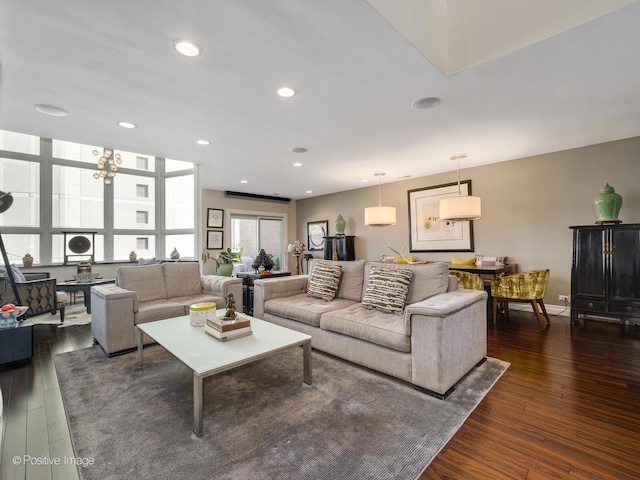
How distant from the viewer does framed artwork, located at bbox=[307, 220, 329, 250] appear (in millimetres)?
7663

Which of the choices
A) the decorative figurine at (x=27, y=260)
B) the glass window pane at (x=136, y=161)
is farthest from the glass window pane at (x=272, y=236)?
the decorative figurine at (x=27, y=260)

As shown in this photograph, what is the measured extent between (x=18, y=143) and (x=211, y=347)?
19.6 ft

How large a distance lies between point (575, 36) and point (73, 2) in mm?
2858

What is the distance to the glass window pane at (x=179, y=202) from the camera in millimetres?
5233

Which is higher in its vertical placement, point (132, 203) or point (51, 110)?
point (51, 110)

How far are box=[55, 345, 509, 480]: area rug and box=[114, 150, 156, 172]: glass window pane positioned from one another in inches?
187

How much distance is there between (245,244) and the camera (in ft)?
24.8

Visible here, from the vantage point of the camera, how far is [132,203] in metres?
6.10

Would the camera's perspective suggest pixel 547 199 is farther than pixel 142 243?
No

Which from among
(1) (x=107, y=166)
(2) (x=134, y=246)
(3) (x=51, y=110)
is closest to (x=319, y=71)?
(3) (x=51, y=110)

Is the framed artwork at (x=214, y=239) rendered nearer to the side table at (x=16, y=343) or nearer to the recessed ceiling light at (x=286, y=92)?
the side table at (x=16, y=343)

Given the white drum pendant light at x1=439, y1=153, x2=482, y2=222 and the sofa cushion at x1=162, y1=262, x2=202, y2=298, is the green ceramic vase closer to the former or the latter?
the white drum pendant light at x1=439, y1=153, x2=482, y2=222

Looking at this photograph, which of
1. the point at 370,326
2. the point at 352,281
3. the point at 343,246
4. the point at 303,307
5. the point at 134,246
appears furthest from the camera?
the point at 343,246

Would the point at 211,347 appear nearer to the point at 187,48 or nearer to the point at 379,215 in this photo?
the point at 187,48
